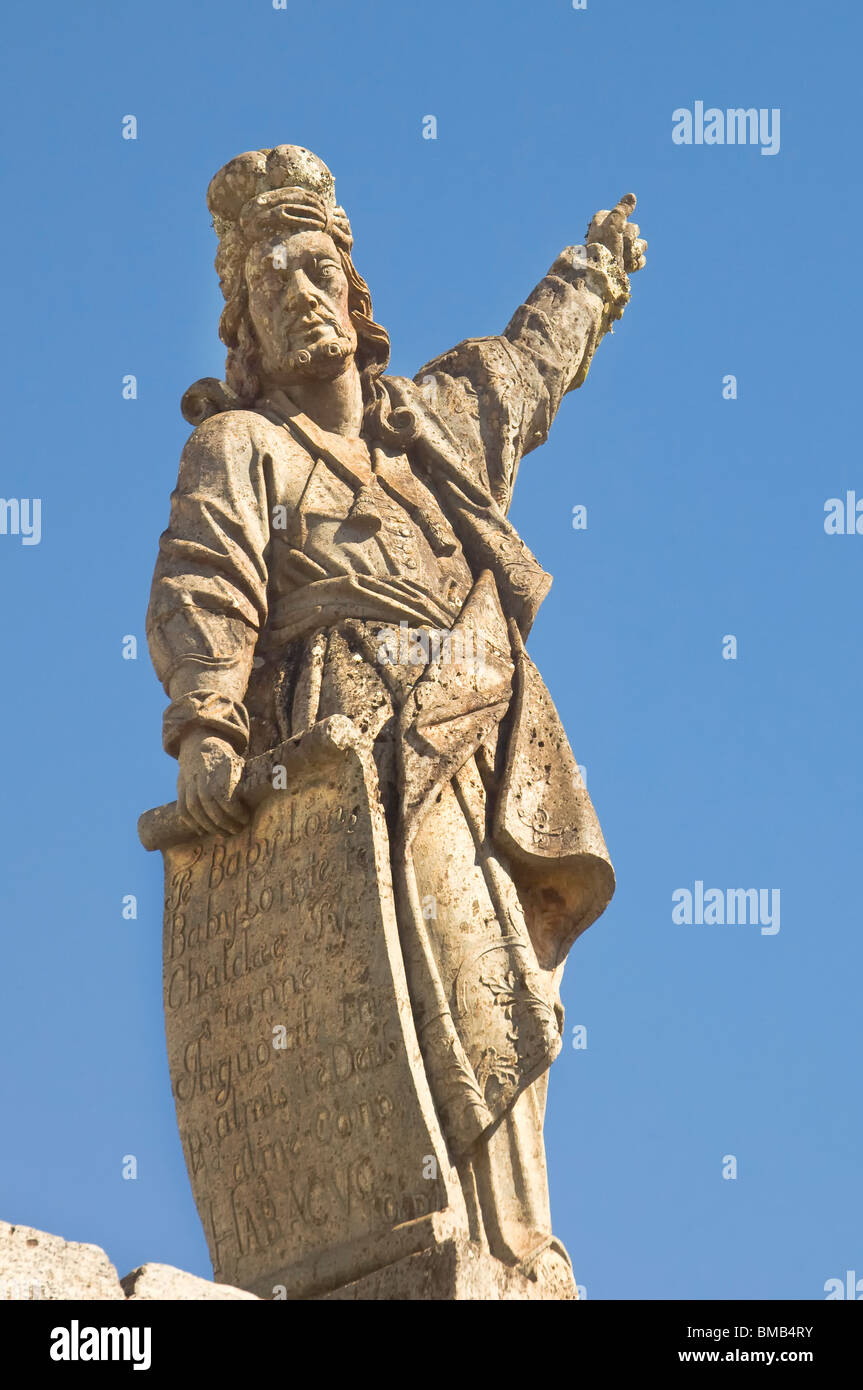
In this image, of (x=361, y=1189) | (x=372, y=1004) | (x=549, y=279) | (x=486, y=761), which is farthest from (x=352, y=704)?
(x=549, y=279)

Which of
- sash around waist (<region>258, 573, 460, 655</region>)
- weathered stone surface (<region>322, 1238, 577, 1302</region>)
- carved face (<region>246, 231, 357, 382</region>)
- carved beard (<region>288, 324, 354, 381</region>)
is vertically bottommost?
weathered stone surface (<region>322, 1238, 577, 1302</region>)

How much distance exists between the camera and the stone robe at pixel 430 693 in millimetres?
8016

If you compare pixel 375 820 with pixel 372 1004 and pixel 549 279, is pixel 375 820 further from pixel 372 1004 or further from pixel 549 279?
pixel 549 279

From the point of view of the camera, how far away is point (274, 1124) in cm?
803

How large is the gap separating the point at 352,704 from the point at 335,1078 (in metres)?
1.45

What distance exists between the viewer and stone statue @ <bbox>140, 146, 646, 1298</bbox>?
782 cm

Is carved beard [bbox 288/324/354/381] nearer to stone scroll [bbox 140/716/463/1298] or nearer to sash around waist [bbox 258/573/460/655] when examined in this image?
sash around waist [bbox 258/573/460/655]

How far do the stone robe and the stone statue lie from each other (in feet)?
0.04

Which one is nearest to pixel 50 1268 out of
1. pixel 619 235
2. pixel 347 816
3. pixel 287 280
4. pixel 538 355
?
pixel 347 816

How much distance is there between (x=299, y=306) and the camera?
9.38 meters

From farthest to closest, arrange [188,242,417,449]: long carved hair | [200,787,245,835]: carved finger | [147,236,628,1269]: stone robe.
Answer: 1. [188,242,417,449]: long carved hair
2. [200,787,245,835]: carved finger
3. [147,236,628,1269]: stone robe

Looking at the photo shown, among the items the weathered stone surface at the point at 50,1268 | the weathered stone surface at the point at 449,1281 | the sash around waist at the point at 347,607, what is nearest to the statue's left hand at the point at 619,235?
the sash around waist at the point at 347,607

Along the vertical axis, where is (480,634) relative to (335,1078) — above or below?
above

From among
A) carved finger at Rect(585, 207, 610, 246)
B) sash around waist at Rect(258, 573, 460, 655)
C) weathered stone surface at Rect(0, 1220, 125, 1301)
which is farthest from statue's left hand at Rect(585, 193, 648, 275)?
weathered stone surface at Rect(0, 1220, 125, 1301)
